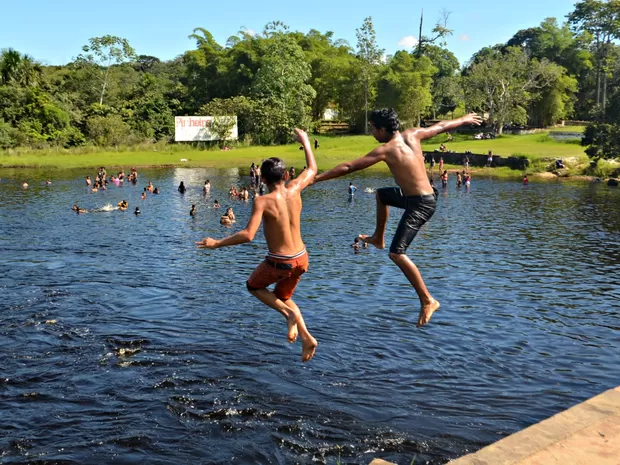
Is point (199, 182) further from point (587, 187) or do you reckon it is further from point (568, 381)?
point (568, 381)

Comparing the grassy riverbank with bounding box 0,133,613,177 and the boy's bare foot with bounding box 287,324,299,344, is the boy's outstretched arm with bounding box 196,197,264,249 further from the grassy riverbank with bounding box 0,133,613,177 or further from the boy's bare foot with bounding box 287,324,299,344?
the grassy riverbank with bounding box 0,133,613,177

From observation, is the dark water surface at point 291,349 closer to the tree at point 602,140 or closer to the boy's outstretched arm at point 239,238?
the boy's outstretched arm at point 239,238

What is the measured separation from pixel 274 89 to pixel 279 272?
96.3 metres

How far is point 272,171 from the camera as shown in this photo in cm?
927

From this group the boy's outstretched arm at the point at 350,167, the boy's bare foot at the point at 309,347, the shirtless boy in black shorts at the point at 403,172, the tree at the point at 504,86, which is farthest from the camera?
the tree at the point at 504,86

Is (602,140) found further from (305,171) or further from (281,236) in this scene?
(281,236)

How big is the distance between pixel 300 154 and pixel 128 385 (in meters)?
75.6

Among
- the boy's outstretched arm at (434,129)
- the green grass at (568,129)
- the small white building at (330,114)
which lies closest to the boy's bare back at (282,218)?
the boy's outstretched arm at (434,129)

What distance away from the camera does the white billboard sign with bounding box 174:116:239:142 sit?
97000 mm

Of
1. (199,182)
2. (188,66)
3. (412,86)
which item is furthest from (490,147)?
(188,66)

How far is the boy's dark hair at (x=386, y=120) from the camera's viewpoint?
364 inches

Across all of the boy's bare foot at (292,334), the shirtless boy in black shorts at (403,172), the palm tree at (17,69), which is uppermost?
the palm tree at (17,69)

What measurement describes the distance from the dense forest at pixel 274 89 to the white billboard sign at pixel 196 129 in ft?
8.03

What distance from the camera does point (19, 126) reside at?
88.2 meters
